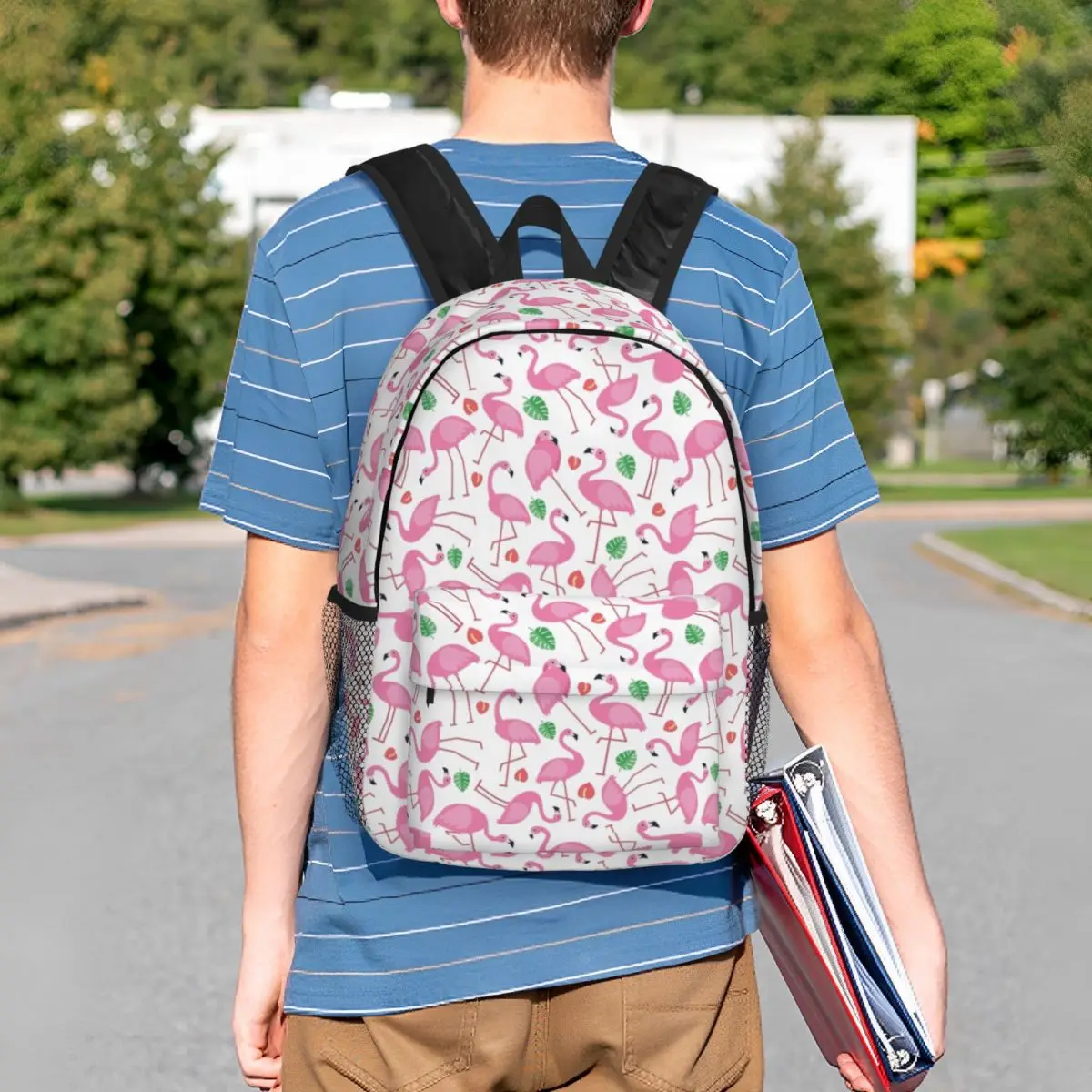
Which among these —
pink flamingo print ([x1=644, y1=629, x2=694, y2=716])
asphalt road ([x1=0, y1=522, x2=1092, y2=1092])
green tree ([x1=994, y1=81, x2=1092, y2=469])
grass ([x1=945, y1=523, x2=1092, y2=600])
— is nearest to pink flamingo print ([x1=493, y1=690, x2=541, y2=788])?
pink flamingo print ([x1=644, y1=629, x2=694, y2=716])

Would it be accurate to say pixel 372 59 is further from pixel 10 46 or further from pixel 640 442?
pixel 640 442

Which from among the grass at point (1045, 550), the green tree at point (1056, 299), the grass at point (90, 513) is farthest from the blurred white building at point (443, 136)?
the grass at point (1045, 550)

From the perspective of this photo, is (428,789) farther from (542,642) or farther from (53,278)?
(53,278)

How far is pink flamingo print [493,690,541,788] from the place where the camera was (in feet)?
5.91

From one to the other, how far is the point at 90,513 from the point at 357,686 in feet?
118

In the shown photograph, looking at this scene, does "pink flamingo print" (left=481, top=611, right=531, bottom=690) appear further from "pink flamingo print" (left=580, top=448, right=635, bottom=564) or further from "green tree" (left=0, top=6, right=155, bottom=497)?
"green tree" (left=0, top=6, right=155, bottom=497)

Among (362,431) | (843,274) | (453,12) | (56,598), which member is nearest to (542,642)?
(362,431)

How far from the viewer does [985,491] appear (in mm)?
47969

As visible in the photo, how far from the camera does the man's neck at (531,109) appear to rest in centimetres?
202

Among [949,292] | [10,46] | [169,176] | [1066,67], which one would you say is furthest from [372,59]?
[1066,67]

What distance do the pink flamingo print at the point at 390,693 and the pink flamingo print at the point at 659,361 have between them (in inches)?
12.8

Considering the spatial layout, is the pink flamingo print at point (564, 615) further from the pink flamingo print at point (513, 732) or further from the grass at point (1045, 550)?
the grass at point (1045, 550)

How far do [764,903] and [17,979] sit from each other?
4.42 meters

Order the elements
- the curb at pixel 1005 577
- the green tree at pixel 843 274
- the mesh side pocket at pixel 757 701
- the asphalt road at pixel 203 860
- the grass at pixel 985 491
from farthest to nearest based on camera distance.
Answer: the green tree at pixel 843 274 < the grass at pixel 985 491 < the curb at pixel 1005 577 < the asphalt road at pixel 203 860 < the mesh side pocket at pixel 757 701
